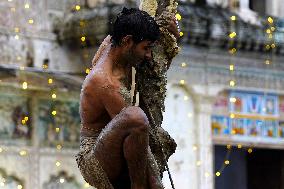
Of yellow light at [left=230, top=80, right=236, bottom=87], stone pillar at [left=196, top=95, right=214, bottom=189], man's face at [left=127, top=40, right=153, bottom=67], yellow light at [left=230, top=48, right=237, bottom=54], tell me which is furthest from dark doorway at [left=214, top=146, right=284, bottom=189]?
man's face at [left=127, top=40, right=153, bottom=67]

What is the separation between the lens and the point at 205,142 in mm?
16219

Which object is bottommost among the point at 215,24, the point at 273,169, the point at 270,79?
the point at 273,169

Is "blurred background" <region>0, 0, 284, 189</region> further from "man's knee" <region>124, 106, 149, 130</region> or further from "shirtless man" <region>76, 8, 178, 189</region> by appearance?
"man's knee" <region>124, 106, 149, 130</region>

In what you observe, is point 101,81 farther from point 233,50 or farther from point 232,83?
point 232,83

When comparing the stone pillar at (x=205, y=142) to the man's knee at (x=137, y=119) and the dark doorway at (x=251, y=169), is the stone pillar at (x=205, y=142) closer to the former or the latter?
the dark doorway at (x=251, y=169)

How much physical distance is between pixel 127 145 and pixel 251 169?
14.2 meters

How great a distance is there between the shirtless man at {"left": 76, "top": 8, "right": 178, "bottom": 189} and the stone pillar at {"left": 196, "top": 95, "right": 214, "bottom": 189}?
10738 mm

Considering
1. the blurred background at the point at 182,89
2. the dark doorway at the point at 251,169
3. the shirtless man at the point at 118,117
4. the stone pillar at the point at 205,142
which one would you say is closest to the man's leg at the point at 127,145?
the shirtless man at the point at 118,117

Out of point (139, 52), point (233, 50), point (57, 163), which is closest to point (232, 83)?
point (233, 50)

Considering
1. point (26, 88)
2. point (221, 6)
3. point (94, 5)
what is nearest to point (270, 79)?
point (221, 6)

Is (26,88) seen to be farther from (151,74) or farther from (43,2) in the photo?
(151,74)

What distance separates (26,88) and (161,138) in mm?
8846

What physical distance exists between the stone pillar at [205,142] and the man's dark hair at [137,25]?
35.8 ft

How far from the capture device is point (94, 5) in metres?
15.3
